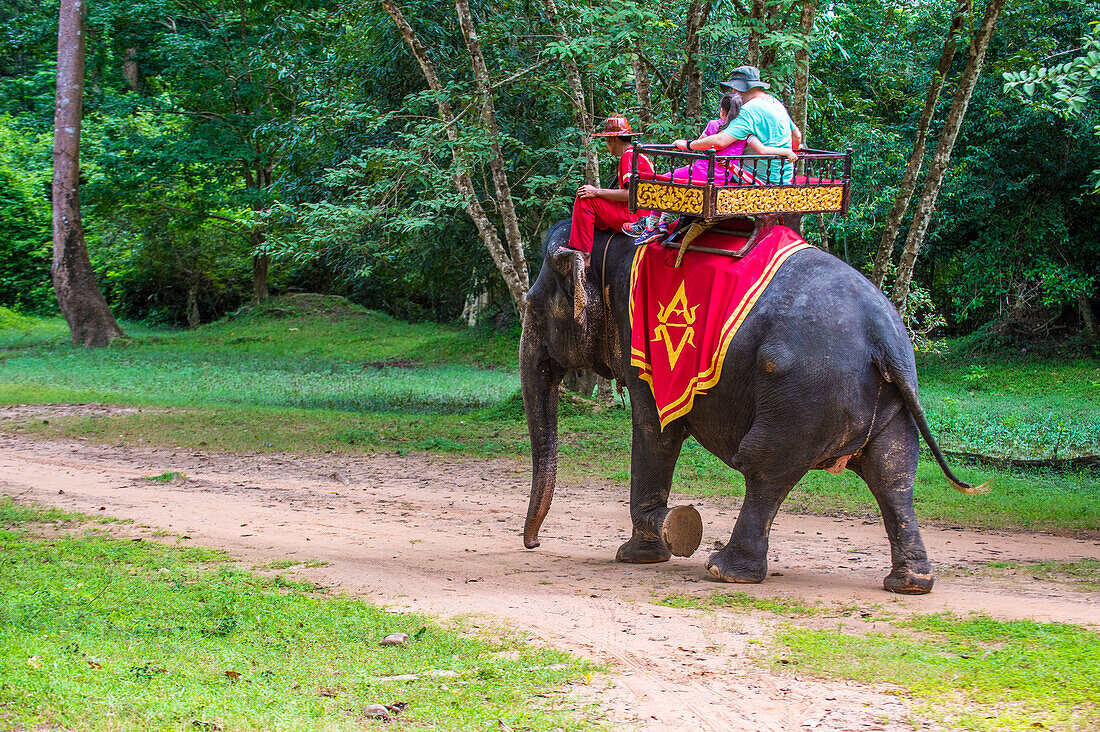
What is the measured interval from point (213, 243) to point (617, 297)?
24.8m

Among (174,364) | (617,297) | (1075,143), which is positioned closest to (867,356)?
(617,297)

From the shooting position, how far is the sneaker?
6.31 metres

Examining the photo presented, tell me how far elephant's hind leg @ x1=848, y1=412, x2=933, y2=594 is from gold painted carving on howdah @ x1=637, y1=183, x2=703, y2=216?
1.62m

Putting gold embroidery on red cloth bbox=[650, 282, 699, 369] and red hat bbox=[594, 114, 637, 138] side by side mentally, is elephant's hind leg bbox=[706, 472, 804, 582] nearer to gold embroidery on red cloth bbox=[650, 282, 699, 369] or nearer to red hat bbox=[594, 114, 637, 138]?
gold embroidery on red cloth bbox=[650, 282, 699, 369]

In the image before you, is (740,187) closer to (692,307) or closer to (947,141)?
(692,307)

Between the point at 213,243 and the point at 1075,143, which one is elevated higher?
the point at 1075,143

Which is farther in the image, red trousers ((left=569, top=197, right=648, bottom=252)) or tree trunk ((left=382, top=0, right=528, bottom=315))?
tree trunk ((left=382, top=0, right=528, bottom=315))

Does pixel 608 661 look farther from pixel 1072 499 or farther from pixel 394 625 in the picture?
pixel 1072 499

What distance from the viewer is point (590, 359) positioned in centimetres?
702

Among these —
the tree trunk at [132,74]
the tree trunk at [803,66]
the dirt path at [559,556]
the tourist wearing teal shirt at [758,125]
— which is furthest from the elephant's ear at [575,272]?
the tree trunk at [132,74]

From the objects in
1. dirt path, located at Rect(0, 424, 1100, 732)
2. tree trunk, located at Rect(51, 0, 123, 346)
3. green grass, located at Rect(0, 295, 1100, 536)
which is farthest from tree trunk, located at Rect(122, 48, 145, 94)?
dirt path, located at Rect(0, 424, 1100, 732)

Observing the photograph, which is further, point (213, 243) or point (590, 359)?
point (213, 243)

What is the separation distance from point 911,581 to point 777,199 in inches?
87.8

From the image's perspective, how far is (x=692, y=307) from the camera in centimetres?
610
